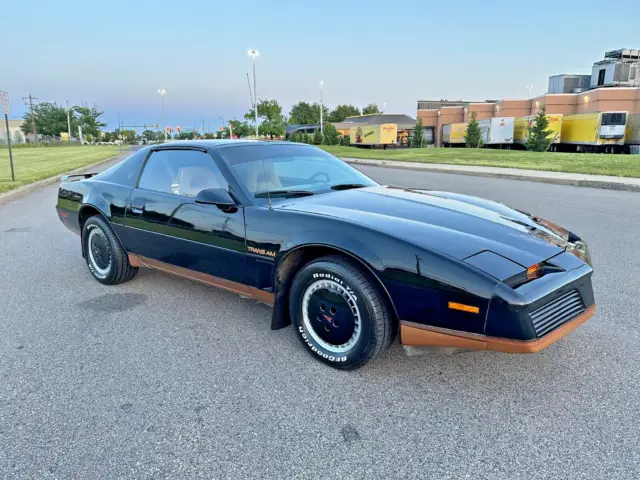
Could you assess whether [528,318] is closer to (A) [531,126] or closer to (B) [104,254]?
(B) [104,254]

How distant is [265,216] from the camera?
2959mm

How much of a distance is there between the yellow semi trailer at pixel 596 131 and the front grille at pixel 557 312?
3237 cm

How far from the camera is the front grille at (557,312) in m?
2.21

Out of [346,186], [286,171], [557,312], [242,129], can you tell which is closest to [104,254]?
[286,171]

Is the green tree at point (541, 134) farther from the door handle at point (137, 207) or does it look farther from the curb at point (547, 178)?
the door handle at point (137, 207)

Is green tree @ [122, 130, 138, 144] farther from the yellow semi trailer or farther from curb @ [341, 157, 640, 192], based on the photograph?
curb @ [341, 157, 640, 192]

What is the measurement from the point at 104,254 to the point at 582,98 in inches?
1822

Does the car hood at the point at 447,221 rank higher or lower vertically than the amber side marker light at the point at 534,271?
higher

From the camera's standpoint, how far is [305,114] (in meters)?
92.7

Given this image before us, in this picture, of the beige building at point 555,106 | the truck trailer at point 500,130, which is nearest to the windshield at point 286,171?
Answer: the truck trailer at point 500,130

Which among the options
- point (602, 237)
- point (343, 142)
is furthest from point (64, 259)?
point (343, 142)

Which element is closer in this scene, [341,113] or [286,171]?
[286,171]

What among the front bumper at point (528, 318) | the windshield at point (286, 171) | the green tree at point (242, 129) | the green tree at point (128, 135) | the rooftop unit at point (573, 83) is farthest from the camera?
the green tree at point (128, 135)

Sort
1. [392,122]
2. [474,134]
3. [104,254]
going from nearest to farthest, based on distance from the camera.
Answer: [104,254] < [474,134] < [392,122]
